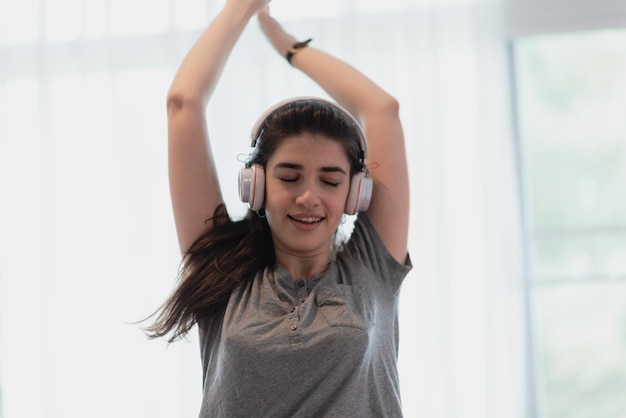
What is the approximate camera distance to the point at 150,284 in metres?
3.02

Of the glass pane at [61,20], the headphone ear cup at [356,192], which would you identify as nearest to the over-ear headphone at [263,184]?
the headphone ear cup at [356,192]

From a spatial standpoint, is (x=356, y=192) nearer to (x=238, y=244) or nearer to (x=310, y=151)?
(x=310, y=151)

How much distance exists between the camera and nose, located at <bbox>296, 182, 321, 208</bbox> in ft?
4.84

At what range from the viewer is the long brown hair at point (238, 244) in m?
1.53

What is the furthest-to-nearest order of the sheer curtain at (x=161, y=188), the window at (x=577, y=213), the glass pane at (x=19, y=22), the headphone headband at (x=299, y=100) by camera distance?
1. the glass pane at (x=19, y=22)
2. the window at (x=577, y=213)
3. the sheer curtain at (x=161, y=188)
4. the headphone headband at (x=299, y=100)

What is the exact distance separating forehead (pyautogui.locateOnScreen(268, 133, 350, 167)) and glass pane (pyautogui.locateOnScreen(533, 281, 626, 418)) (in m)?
1.70

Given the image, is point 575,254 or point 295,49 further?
point 575,254

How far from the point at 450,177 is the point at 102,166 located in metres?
1.19

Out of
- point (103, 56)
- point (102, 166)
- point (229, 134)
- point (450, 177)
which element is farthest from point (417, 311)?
point (103, 56)

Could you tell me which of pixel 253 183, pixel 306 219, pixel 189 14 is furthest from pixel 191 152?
pixel 189 14

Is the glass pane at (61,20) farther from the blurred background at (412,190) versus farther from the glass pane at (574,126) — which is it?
the glass pane at (574,126)

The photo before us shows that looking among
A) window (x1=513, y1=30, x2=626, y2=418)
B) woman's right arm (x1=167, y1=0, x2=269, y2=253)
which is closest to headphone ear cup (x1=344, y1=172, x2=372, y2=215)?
woman's right arm (x1=167, y1=0, x2=269, y2=253)

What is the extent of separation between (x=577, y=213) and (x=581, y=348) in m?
0.46

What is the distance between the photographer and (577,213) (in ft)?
9.99
